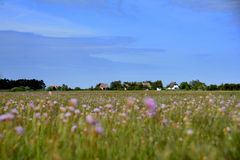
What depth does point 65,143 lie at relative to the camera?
5.21 metres

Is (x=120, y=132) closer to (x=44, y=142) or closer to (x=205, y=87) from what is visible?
(x=44, y=142)

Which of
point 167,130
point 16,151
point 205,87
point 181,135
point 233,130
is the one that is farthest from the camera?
point 205,87

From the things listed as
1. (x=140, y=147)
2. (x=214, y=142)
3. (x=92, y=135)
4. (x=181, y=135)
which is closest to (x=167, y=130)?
(x=181, y=135)

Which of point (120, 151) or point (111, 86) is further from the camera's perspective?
point (111, 86)

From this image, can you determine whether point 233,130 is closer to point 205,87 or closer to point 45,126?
point 45,126

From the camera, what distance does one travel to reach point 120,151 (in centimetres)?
520

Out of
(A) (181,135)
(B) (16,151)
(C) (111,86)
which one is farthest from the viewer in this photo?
(C) (111,86)

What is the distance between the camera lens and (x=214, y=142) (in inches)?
240

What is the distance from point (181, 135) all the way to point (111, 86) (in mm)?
48273

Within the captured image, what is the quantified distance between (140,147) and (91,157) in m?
0.69

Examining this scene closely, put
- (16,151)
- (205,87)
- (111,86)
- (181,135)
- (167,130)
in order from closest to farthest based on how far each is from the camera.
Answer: (16,151)
(181,135)
(167,130)
(205,87)
(111,86)

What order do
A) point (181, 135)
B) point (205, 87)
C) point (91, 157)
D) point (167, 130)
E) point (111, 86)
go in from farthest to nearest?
point (111, 86) → point (205, 87) → point (167, 130) → point (181, 135) → point (91, 157)

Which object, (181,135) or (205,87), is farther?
(205,87)

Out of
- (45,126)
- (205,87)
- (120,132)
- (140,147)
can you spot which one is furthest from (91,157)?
(205,87)
